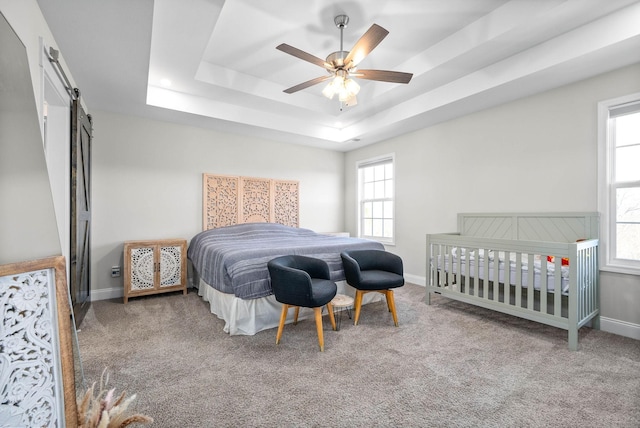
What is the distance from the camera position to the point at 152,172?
4.02 meters

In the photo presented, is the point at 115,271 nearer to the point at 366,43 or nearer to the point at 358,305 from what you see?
the point at 358,305

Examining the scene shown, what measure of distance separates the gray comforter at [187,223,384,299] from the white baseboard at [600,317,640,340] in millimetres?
2223

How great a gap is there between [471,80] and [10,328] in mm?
3968

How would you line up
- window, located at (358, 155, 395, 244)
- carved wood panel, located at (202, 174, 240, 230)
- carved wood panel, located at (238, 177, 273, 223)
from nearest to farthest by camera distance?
carved wood panel, located at (202, 174, 240, 230) < carved wood panel, located at (238, 177, 273, 223) < window, located at (358, 155, 395, 244)

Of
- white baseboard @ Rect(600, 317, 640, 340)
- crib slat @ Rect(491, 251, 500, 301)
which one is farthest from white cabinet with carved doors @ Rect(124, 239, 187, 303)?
white baseboard @ Rect(600, 317, 640, 340)

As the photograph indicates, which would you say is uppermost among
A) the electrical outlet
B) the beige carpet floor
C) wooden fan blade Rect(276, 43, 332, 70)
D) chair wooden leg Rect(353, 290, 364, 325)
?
wooden fan blade Rect(276, 43, 332, 70)

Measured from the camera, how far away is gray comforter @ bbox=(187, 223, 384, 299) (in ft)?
8.48

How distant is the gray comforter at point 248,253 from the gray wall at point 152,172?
0.60m

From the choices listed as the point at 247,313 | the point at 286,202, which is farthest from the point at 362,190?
the point at 247,313

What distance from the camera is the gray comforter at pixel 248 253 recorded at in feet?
8.48

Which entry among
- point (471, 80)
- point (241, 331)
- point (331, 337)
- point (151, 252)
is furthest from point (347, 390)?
point (471, 80)

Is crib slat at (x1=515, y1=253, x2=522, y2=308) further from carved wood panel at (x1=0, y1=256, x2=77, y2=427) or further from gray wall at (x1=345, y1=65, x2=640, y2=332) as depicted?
carved wood panel at (x1=0, y1=256, x2=77, y2=427)

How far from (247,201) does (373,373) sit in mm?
3395

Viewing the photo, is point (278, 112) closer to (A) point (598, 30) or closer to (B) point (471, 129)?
(B) point (471, 129)
